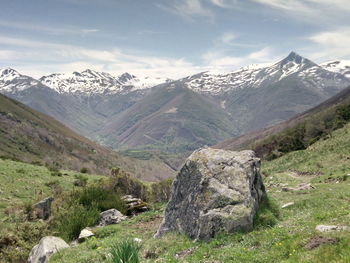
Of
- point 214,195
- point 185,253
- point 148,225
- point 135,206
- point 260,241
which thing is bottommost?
point 135,206

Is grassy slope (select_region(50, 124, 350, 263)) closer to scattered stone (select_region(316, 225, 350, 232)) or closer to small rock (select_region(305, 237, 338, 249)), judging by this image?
small rock (select_region(305, 237, 338, 249))

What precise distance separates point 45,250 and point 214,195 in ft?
27.9

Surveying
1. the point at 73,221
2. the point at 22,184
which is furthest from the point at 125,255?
the point at 22,184

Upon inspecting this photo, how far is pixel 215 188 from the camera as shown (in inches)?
645

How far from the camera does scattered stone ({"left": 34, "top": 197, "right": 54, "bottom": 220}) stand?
24219 millimetres

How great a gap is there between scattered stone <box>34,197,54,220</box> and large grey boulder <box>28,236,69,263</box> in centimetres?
759

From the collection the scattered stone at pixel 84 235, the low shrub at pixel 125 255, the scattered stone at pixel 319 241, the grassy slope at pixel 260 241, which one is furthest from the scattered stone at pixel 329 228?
the scattered stone at pixel 84 235

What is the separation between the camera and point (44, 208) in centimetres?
2462

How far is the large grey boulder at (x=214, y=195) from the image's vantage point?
49.8 feet

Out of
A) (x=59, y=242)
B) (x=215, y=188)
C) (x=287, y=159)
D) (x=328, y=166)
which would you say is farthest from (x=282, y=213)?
(x=287, y=159)

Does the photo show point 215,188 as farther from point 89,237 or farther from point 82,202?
point 82,202

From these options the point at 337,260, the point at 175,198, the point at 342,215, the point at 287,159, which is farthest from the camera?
the point at 287,159

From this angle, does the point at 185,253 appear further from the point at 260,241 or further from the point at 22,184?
the point at 22,184

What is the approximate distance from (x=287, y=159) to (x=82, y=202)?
120ft
